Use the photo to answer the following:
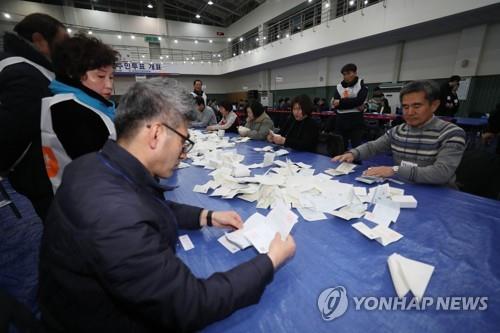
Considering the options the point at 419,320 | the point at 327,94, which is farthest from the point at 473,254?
the point at 327,94

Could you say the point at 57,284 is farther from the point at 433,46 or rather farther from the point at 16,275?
the point at 433,46

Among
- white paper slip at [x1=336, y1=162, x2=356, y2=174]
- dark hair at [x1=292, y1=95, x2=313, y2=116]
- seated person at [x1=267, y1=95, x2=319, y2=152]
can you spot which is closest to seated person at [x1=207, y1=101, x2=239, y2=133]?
seated person at [x1=267, y1=95, x2=319, y2=152]

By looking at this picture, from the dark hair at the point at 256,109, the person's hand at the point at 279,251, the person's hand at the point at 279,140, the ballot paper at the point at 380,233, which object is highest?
the dark hair at the point at 256,109

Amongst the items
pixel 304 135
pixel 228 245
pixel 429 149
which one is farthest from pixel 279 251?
pixel 304 135

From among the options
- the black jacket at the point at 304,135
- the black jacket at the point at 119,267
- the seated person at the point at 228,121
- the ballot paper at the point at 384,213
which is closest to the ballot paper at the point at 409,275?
the ballot paper at the point at 384,213

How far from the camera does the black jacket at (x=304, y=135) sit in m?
2.46

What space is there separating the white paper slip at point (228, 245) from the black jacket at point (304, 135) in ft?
5.66

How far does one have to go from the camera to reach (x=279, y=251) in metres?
0.74

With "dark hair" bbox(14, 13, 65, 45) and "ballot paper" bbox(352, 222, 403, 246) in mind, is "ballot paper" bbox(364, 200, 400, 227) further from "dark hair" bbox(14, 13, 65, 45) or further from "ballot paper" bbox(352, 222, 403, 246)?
"dark hair" bbox(14, 13, 65, 45)

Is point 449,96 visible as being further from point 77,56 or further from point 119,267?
point 119,267

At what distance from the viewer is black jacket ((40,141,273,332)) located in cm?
47

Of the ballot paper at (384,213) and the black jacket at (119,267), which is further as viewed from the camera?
the ballot paper at (384,213)

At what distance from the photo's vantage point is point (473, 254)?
0.82 meters

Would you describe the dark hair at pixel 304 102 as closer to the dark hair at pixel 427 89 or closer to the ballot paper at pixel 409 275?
the dark hair at pixel 427 89
